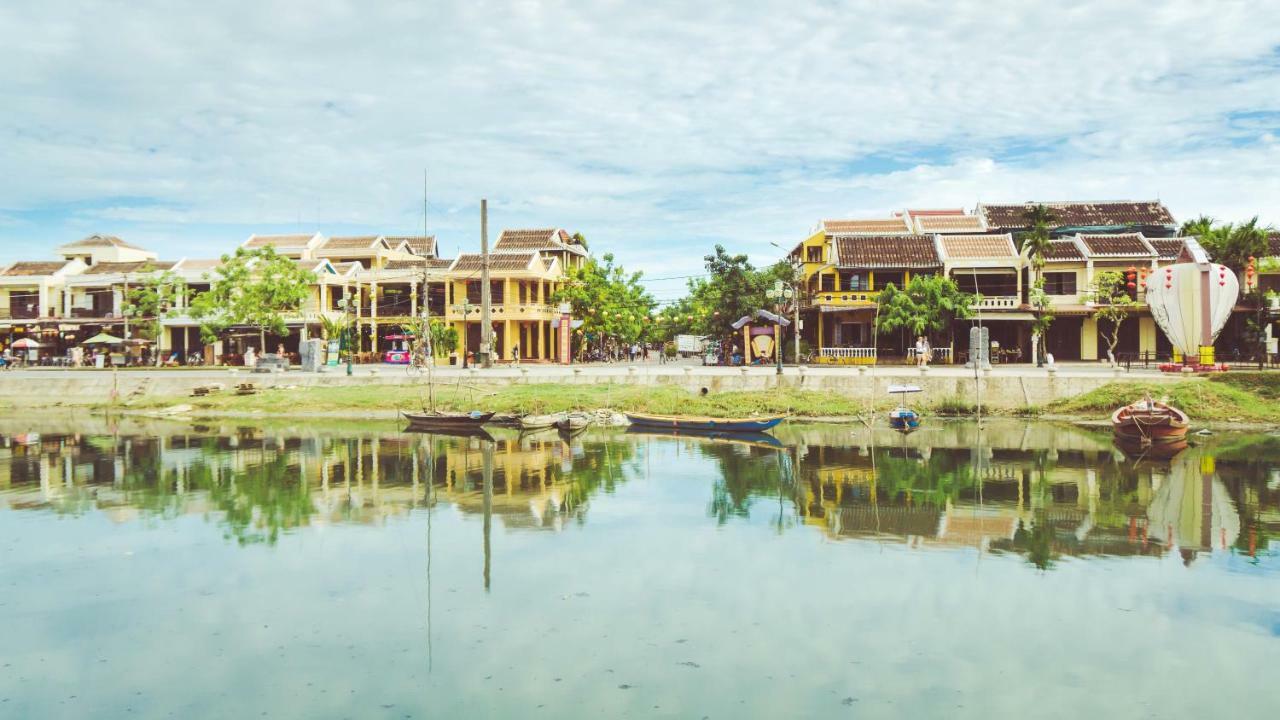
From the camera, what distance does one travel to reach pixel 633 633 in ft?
42.8

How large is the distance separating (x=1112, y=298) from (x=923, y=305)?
922 cm

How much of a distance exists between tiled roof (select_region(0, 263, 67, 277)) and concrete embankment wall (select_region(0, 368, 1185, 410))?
17350 millimetres

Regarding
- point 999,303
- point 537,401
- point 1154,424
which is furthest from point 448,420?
point 999,303

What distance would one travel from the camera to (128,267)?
59938mm

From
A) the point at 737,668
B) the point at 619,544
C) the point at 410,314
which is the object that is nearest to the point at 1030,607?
the point at 737,668

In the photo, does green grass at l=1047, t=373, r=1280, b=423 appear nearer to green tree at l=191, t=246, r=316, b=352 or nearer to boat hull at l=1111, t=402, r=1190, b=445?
boat hull at l=1111, t=402, r=1190, b=445

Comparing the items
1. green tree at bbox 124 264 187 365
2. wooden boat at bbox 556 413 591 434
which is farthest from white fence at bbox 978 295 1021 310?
green tree at bbox 124 264 187 365

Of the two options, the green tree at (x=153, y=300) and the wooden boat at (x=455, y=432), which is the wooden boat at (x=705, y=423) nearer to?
the wooden boat at (x=455, y=432)

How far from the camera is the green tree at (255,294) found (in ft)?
162

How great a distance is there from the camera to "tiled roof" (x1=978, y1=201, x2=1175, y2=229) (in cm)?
5253

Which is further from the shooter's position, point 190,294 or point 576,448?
point 190,294

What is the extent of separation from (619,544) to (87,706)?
965cm

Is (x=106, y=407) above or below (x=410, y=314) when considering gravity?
below

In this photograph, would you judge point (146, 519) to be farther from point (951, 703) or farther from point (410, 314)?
point (410, 314)
